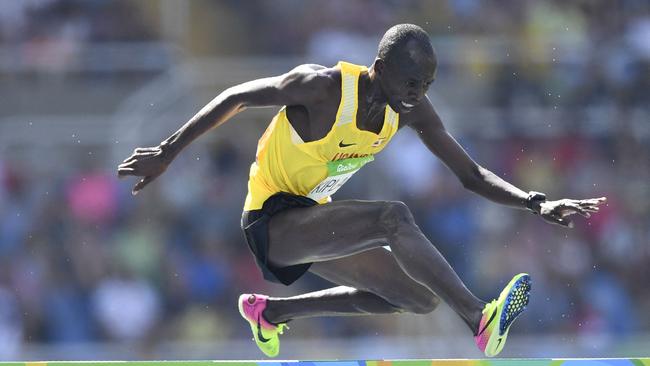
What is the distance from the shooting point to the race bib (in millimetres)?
5930

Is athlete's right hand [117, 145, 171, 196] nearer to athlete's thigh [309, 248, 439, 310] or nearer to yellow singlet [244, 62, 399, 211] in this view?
yellow singlet [244, 62, 399, 211]

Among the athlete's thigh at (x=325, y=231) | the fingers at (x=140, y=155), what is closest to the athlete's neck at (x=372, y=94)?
the athlete's thigh at (x=325, y=231)

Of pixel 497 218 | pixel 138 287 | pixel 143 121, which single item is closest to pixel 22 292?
pixel 138 287

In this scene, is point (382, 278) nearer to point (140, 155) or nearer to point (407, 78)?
point (407, 78)

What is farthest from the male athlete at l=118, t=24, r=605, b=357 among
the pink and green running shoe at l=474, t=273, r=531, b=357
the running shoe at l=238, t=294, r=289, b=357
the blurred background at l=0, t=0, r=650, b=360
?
the blurred background at l=0, t=0, r=650, b=360

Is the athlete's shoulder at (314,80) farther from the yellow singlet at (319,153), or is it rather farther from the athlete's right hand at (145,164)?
the athlete's right hand at (145,164)

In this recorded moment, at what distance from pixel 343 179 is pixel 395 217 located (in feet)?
1.99

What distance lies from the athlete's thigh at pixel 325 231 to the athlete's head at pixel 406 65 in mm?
502

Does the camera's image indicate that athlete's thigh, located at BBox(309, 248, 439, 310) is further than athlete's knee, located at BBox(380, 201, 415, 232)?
Yes

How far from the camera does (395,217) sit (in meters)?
→ 5.55

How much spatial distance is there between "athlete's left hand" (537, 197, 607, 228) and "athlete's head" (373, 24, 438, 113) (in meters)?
0.78

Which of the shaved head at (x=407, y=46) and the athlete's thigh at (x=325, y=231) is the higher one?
the shaved head at (x=407, y=46)

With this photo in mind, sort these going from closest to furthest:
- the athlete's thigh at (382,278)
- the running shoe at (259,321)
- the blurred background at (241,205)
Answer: the athlete's thigh at (382,278) < the running shoe at (259,321) < the blurred background at (241,205)

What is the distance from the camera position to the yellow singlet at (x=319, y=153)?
5762 mm
